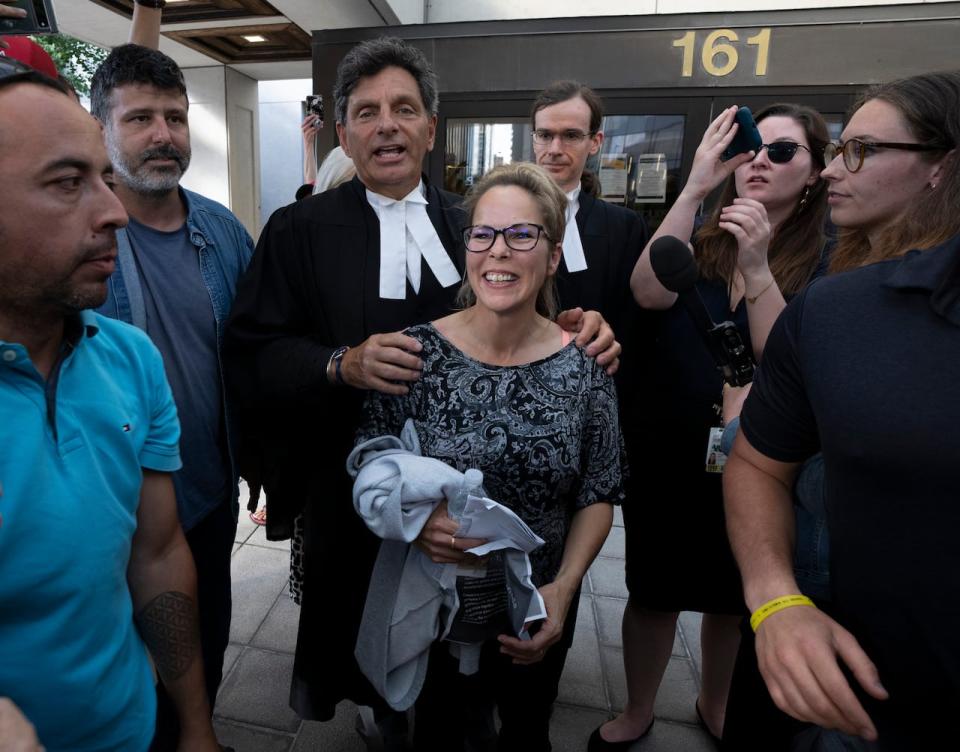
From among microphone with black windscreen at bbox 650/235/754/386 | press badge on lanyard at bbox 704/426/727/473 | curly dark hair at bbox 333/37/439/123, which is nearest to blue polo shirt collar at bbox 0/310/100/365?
curly dark hair at bbox 333/37/439/123

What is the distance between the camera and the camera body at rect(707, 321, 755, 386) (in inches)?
59.6

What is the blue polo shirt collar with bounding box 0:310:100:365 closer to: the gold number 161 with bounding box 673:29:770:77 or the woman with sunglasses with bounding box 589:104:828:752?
the woman with sunglasses with bounding box 589:104:828:752

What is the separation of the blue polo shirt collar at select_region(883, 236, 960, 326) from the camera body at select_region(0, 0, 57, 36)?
2.13 m

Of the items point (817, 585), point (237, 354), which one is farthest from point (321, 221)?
point (817, 585)

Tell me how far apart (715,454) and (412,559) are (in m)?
1.06

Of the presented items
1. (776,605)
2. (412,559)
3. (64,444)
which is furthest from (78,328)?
(776,605)

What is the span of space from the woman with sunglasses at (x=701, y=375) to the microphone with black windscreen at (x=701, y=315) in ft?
0.68

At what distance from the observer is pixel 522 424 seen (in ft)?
5.09

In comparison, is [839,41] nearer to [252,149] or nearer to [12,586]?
[12,586]

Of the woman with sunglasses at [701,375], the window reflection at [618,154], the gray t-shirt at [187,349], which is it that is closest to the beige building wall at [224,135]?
the window reflection at [618,154]

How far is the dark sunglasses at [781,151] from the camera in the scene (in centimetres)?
194

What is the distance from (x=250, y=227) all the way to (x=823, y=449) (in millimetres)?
9594

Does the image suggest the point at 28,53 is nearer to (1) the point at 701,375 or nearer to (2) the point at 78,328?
(2) the point at 78,328

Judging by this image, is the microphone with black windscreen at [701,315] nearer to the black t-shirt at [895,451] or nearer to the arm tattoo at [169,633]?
the black t-shirt at [895,451]
